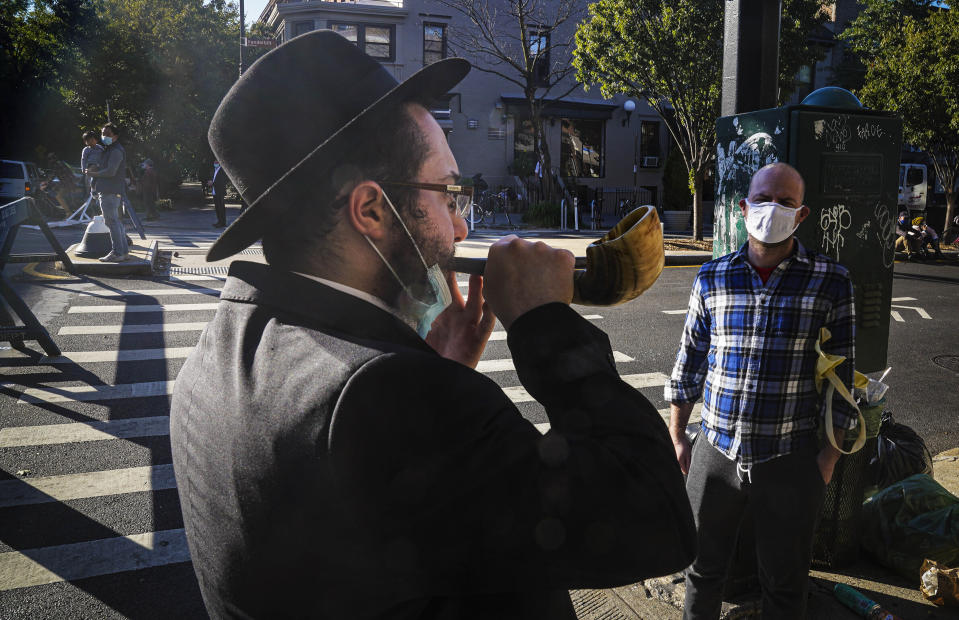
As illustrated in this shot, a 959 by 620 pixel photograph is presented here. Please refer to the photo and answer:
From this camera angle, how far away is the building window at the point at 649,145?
33.1m

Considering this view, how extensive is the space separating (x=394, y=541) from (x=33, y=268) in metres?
13.9

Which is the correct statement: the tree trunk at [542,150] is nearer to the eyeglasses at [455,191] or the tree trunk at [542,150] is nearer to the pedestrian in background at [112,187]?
the pedestrian in background at [112,187]

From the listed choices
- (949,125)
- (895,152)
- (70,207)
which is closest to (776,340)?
(895,152)

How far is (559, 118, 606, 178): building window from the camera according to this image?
32125mm

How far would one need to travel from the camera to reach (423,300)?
1427 millimetres

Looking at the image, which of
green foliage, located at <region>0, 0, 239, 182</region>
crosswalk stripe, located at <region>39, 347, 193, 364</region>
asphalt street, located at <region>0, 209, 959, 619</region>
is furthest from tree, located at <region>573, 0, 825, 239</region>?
green foliage, located at <region>0, 0, 239, 182</region>

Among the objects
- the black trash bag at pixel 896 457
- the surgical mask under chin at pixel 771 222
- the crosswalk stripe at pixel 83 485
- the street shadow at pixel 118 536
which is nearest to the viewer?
the surgical mask under chin at pixel 771 222

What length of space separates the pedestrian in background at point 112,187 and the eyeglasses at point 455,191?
12.2m

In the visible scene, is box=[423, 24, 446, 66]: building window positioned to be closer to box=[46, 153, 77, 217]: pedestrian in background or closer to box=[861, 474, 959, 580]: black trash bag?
box=[46, 153, 77, 217]: pedestrian in background

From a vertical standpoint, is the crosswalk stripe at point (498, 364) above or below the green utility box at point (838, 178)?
below

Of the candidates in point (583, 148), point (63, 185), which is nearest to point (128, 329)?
point (63, 185)

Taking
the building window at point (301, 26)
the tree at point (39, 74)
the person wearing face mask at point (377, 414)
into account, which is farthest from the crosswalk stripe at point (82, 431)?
the tree at point (39, 74)

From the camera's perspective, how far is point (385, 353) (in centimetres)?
104

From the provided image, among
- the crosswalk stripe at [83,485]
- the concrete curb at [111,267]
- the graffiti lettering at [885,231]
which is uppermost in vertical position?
the graffiti lettering at [885,231]
